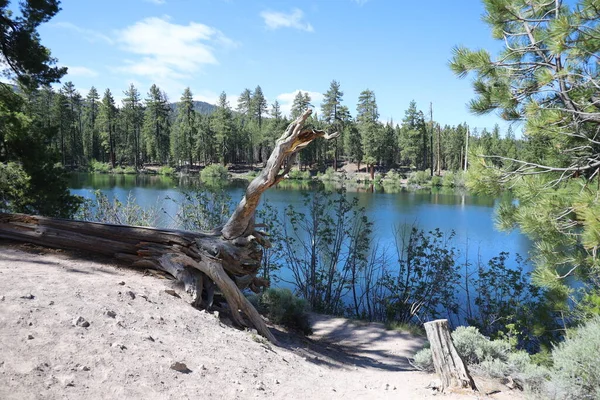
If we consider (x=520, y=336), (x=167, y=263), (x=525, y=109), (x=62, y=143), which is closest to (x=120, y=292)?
(x=167, y=263)

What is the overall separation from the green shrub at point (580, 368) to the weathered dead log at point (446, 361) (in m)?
0.75

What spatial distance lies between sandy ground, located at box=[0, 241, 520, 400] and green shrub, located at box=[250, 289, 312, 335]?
4.97 ft

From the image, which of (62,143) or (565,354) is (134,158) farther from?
(565,354)

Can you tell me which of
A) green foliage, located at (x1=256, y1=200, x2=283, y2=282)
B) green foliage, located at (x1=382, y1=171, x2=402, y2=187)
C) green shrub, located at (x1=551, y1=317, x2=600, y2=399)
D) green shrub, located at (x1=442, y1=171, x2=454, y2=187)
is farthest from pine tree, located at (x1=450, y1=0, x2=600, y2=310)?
green foliage, located at (x1=382, y1=171, x2=402, y2=187)

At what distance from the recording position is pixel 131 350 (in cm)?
346

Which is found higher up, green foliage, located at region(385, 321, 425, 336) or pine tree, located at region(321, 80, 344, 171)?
pine tree, located at region(321, 80, 344, 171)

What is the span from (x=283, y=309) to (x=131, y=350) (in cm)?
395

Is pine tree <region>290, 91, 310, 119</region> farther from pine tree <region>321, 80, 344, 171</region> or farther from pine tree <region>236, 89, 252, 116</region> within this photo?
pine tree <region>236, 89, 252, 116</region>

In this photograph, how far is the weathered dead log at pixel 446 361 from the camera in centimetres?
390

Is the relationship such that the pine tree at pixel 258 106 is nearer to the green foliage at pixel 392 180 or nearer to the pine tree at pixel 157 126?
the pine tree at pixel 157 126

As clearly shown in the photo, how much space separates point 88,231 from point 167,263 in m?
1.26

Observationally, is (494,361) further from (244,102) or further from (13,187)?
(244,102)

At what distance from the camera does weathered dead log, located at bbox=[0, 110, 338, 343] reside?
17.4 ft

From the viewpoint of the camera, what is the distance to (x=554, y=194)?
470 centimetres
